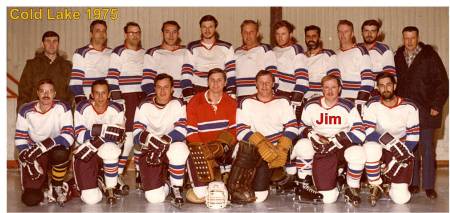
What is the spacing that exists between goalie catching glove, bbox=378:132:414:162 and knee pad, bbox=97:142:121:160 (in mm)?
2000

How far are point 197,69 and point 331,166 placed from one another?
1468 mm

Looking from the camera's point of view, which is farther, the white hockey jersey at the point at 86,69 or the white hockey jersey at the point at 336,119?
the white hockey jersey at the point at 86,69

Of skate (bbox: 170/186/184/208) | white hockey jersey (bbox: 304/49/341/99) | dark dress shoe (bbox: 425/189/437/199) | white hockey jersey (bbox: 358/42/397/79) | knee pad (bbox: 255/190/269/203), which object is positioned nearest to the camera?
skate (bbox: 170/186/184/208)

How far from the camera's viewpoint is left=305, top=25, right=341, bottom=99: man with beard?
5738 mm

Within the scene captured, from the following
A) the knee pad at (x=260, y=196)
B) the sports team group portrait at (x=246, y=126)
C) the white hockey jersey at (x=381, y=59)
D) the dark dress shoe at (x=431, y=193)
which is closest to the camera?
the sports team group portrait at (x=246, y=126)

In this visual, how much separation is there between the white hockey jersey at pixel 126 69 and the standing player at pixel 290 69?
→ 1.20 metres

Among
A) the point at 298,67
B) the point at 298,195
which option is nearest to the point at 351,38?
the point at 298,67

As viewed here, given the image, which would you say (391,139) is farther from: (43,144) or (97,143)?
(43,144)

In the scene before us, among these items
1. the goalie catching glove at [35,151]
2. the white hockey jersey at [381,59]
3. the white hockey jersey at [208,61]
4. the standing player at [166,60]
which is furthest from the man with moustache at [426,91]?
the goalie catching glove at [35,151]

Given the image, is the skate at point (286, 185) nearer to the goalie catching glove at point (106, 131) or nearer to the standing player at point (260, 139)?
the standing player at point (260, 139)

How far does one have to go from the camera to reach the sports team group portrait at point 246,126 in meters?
5.05

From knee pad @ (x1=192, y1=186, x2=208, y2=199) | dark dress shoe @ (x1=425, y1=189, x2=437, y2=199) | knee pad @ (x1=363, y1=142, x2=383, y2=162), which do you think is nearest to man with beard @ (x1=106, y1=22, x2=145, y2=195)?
knee pad @ (x1=192, y1=186, x2=208, y2=199)

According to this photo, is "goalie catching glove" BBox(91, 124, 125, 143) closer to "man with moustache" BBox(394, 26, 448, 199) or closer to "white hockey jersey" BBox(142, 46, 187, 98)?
"white hockey jersey" BBox(142, 46, 187, 98)
